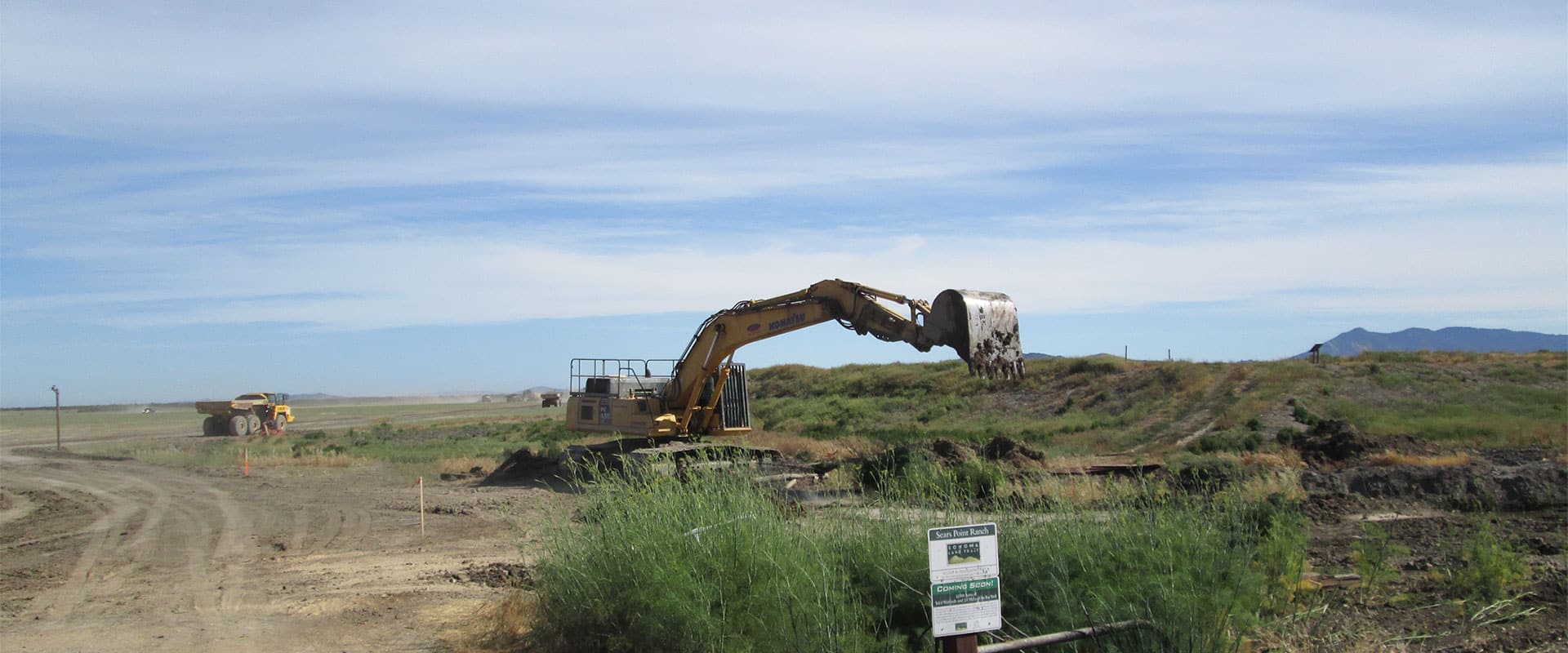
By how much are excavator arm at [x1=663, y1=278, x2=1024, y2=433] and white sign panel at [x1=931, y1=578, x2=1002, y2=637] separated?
964 cm

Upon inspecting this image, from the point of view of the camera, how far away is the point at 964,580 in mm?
6203

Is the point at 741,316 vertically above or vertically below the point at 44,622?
above

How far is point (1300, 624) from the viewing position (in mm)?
8562

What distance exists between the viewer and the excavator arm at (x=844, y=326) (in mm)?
15969

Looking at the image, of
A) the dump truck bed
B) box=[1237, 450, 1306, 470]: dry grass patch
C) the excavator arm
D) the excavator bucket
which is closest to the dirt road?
the excavator arm

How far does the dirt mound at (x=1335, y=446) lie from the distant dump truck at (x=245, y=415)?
5049cm

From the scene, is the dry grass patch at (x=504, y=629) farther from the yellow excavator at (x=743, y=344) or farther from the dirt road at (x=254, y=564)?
the yellow excavator at (x=743, y=344)

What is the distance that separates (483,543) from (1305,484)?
520 inches

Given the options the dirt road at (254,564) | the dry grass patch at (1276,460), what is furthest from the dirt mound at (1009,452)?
the dirt road at (254,564)

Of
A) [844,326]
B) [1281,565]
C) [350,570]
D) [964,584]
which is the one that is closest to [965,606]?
[964,584]

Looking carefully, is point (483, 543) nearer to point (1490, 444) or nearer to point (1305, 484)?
point (1305, 484)

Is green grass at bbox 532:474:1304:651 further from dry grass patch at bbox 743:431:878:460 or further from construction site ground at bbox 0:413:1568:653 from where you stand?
dry grass patch at bbox 743:431:878:460

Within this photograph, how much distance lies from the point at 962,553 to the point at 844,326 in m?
14.3

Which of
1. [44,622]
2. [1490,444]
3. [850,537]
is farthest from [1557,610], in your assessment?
[1490,444]
